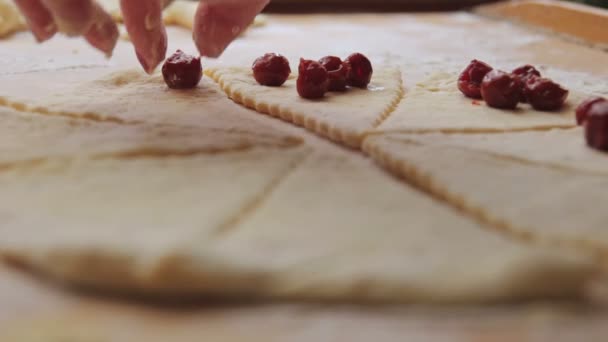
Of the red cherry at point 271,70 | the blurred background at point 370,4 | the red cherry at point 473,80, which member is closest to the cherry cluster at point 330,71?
the red cherry at point 271,70

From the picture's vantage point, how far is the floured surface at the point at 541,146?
1.22 metres

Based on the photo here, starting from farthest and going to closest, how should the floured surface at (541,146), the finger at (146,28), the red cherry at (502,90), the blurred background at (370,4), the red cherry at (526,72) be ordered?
the blurred background at (370,4), the red cherry at (526,72), the red cherry at (502,90), the finger at (146,28), the floured surface at (541,146)

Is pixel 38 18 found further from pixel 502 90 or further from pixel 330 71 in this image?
pixel 502 90

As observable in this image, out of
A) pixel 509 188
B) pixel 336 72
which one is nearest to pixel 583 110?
pixel 509 188

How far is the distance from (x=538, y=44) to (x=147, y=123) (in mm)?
1987

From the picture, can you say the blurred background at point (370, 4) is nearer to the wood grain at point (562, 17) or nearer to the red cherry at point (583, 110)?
the wood grain at point (562, 17)

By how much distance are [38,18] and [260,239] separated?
0.77 metres

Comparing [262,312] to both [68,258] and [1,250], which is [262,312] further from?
[1,250]

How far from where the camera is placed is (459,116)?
1.51 metres

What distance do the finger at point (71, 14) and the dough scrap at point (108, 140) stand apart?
0.20 metres

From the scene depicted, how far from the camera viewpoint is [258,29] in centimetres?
317

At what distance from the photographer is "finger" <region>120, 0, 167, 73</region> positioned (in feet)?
4.79

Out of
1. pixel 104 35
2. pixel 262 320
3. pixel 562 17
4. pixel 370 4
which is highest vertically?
pixel 104 35

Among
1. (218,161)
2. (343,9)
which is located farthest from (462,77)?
(343,9)
